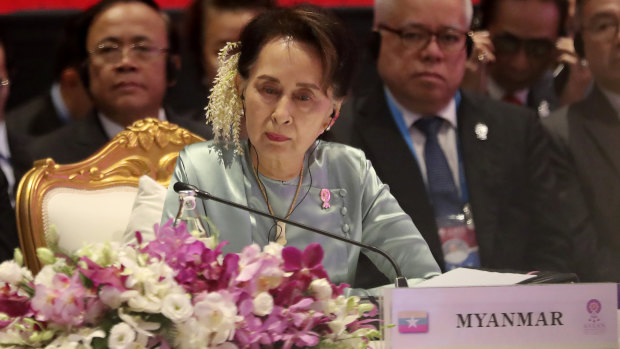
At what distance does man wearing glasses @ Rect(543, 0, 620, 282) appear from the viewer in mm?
2896

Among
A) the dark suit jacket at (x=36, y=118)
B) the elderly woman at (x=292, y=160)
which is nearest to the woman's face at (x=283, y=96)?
the elderly woman at (x=292, y=160)

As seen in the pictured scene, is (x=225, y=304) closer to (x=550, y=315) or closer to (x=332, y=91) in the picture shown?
(x=550, y=315)

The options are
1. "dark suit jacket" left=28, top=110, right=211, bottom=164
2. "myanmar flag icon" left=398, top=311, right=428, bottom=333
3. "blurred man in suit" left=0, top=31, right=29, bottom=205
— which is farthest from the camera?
"blurred man in suit" left=0, top=31, right=29, bottom=205

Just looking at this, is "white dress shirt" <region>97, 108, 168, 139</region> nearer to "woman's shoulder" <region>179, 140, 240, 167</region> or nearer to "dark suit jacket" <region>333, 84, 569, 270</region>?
"dark suit jacket" <region>333, 84, 569, 270</region>

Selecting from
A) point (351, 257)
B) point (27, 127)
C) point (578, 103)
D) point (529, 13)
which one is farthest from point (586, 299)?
point (27, 127)

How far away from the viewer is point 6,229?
8.52ft

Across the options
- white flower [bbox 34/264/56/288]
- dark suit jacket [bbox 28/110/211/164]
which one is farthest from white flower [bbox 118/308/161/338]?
dark suit jacket [bbox 28/110/211/164]

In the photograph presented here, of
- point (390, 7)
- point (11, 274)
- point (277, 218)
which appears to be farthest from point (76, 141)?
point (11, 274)

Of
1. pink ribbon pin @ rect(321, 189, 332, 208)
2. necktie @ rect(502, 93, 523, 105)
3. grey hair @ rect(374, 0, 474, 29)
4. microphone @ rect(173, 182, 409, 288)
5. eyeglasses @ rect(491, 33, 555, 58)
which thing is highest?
eyeglasses @ rect(491, 33, 555, 58)

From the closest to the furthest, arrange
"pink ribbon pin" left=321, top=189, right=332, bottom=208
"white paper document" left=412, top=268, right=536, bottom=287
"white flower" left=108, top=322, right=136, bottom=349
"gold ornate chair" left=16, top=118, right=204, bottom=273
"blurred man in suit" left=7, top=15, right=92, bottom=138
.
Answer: "white flower" left=108, top=322, right=136, bottom=349
"white paper document" left=412, top=268, right=536, bottom=287
"pink ribbon pin" left=321, top=189, right=332, bottom=208
"gold ornate chair" left=16, top=118, right=204, bottom=273
"blurred man in suit" left=7, top=15, right=92, bottom=138

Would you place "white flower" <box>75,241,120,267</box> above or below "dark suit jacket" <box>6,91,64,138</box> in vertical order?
below

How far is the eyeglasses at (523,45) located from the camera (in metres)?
3.29

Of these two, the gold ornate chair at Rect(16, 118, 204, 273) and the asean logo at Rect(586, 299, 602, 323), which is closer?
the asean logo at Rect(586, 299, 602, 323)

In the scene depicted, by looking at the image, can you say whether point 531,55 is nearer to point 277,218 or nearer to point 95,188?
point 95,188
